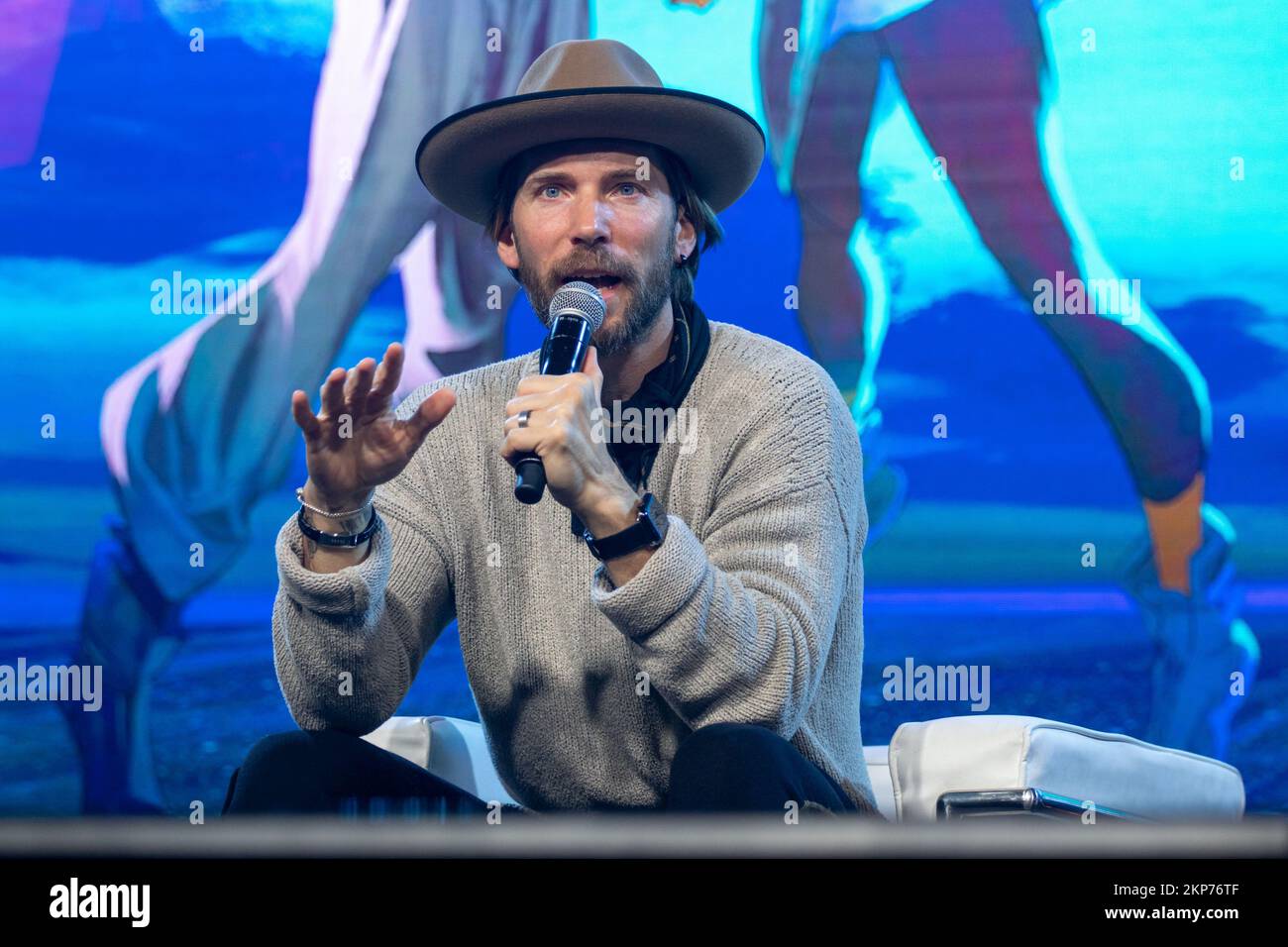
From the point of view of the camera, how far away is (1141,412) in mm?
2566

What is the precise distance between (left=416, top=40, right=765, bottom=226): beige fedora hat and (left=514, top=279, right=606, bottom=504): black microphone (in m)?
0.24

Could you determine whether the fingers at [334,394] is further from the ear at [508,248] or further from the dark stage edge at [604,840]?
the dark stage edge at [604,840]

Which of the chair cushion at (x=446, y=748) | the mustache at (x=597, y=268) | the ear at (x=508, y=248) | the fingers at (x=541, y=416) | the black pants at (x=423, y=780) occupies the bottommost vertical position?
the black pants at (x=423, y=780)

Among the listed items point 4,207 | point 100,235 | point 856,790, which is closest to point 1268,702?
point 856,790

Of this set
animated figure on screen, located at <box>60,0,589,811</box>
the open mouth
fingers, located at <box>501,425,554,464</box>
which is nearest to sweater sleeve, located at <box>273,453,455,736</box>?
fingers, located at <box>501,425,554,464</box>

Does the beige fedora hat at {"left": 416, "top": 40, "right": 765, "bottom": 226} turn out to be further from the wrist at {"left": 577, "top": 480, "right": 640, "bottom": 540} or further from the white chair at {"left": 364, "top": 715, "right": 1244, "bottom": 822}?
the white chair at {"left": 364, "top": 715, "right": 1244, "bottom": 822}

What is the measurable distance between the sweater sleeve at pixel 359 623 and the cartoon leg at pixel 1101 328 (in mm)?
1530

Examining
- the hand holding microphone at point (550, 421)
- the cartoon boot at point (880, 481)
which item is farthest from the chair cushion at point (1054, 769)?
the cartoon boot at point (880, 481)

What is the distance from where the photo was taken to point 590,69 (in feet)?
5.42

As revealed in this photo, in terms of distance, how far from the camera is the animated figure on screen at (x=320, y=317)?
2.58 metres

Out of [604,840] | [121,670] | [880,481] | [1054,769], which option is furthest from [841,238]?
[604,840]

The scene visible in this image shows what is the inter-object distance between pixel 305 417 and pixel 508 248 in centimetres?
54

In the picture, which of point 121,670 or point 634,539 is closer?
point 634,539

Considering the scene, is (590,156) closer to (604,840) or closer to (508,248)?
(508,248)
